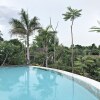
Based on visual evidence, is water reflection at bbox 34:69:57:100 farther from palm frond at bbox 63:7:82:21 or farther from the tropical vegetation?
palm frond at bbox 63:7:82:21

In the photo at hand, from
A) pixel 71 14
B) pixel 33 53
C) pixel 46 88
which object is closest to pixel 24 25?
pixel 33 53

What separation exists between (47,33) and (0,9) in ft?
20.7

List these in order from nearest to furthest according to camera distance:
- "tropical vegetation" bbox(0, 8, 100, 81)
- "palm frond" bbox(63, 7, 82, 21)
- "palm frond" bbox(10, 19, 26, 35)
Answer: 1. "palm frond" bbox(63, 7, 82, 21)
2. "tropical vegetation" bbox(0, 8, 100, 81)
3. "palm frond" bbox(10, 19, 26, 35)

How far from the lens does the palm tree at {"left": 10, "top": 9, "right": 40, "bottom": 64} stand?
26500 millimetres

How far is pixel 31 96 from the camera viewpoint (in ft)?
28.2

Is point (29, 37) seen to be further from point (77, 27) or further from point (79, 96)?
point (79, 96)

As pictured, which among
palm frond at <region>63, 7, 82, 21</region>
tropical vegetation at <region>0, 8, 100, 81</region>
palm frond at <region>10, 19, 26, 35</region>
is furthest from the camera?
palm frond at <region>10, 19, 26, 35</region>

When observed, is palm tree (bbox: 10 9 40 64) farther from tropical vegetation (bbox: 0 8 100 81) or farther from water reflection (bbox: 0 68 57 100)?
water reflection (bbox: 0 68 57 100)

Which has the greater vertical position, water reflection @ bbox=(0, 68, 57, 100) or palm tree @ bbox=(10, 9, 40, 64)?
palm tree @ bbox=(10, 9, 40, 64)

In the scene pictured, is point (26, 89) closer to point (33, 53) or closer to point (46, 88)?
point (46, 88)

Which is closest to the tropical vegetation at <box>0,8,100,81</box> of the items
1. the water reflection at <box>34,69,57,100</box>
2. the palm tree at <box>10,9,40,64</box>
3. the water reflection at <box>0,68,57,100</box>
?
the palm tree at <box>10,9,40,64</box>

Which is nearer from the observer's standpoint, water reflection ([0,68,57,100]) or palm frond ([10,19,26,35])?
water reflection ([0,68,57,100])

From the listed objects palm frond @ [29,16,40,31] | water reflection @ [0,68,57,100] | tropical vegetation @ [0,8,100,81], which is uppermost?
palm frond @ [29,16,40,31]

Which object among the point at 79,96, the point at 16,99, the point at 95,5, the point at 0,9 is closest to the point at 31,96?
the point at 16,99
